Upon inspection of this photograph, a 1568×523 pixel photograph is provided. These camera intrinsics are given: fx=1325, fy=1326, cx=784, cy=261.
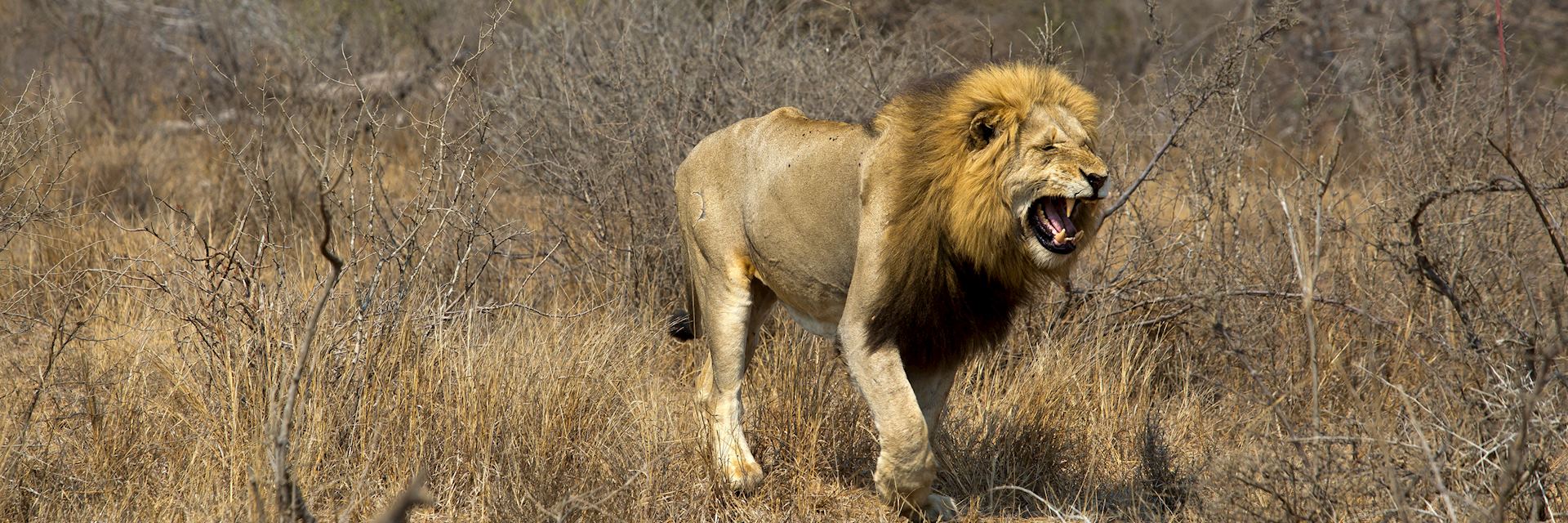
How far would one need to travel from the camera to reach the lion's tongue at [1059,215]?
347 cm

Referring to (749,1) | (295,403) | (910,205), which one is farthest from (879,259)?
(749,1)

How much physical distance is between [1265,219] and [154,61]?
9.66m

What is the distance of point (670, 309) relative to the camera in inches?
234

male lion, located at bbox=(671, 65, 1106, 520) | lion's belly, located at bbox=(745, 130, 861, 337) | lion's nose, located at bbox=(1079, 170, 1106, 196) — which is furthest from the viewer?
lion's belly, located at bbox=(745, 130, 861, 337)

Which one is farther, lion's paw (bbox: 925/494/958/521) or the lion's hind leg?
the lion's hind leg

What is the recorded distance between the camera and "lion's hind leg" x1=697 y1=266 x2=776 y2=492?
4164 millimetres

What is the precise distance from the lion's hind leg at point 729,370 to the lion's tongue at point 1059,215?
1.16 m

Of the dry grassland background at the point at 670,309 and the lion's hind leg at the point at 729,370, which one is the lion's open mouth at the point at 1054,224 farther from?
the lion's hind leg at the point at 729,370

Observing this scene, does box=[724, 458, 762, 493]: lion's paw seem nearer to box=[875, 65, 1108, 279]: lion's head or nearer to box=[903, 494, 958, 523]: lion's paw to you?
box=[903, 494, 958, 523]: lion's paw

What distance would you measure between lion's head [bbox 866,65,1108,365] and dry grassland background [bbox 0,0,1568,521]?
605mm

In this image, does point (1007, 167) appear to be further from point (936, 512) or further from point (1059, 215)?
point (936, 512)

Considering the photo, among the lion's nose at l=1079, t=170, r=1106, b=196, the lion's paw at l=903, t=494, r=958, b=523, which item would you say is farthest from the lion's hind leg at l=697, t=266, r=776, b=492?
the lion's nose at l=1079, t=170, r=1106, b=196

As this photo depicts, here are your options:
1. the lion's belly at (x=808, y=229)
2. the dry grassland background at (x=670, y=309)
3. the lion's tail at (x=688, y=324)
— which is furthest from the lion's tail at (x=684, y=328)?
the lion's belly at (x=808, y=229)

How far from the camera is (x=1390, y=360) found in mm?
5488
